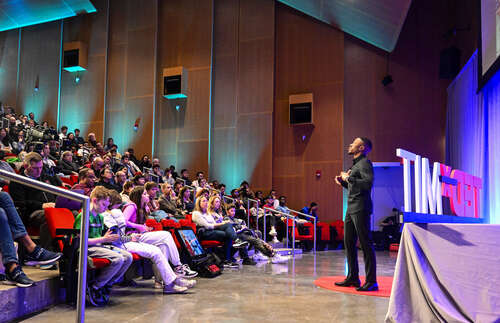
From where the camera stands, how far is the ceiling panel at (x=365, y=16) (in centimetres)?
855

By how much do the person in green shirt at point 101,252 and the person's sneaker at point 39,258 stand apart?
0.31m

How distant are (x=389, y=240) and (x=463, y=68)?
12.9 ft

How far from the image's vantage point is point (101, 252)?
3.28m

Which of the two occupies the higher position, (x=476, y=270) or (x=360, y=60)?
(x=360, y=60)

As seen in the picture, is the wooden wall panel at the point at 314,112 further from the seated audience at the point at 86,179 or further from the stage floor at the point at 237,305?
the seated audience at the point at 86,179

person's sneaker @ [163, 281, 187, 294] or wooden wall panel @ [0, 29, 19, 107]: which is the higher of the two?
wooden wall panel @ [0, 29, 19, 107]

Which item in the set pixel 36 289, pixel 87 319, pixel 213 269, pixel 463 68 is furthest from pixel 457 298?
pixel 463 68

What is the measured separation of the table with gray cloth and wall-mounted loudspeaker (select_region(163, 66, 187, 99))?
10018 mm

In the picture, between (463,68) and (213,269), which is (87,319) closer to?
(213,269)

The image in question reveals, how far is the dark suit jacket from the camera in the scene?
3.89 metres

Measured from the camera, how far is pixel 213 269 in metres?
4.87

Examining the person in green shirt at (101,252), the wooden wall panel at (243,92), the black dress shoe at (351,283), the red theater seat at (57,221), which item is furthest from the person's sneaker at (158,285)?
the wooden wall panel at (243,92)

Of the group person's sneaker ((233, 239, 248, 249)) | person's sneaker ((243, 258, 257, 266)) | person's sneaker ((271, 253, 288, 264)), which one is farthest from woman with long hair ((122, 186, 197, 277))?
person's sneaker ((271, 253, 288, 264))

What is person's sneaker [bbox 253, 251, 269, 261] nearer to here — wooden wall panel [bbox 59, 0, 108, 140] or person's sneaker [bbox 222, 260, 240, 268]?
person's sneaker [bbox 222, 260, 240, 268]
